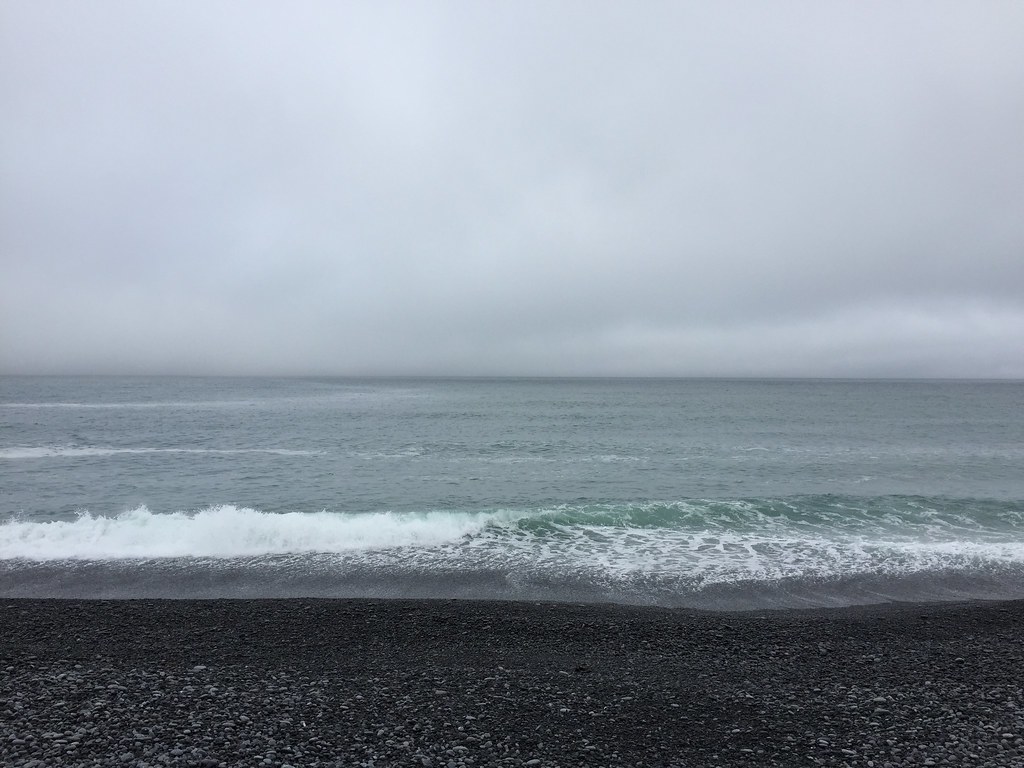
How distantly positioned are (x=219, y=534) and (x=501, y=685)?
1199 centimetres

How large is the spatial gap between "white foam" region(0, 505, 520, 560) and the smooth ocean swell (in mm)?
60

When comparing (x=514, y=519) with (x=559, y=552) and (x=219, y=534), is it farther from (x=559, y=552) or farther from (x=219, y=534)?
(x=219, y=534)

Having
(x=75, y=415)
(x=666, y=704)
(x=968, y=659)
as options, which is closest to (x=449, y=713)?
(x=666, y=704)

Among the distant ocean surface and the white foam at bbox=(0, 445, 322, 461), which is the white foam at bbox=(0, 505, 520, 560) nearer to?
the distant ocean surface

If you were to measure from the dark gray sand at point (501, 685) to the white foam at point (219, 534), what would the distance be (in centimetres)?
437

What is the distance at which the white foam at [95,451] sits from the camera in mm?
30353

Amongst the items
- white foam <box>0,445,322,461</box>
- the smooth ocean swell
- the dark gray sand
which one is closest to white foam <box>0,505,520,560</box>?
the smooth ocean swell

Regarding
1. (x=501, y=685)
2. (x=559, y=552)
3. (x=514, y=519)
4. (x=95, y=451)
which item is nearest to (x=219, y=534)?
(x=514, y=519)

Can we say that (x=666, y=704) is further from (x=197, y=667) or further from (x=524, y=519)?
(x=524, y=519)

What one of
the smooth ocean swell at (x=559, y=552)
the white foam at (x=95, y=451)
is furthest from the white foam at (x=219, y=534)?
the white foam at (x=95, y=451)

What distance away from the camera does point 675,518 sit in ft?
61.0

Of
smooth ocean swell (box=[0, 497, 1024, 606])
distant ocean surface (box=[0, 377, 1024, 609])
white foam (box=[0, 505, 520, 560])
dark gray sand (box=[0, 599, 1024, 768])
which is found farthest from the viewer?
white foam (box=[0, 505, 520, 560])

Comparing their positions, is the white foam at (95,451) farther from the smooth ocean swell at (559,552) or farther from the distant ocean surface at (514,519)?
the smooth ocean swell at (559,552)

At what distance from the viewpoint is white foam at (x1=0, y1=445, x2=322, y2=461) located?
99.6 feet
